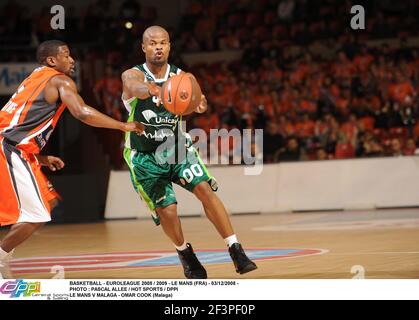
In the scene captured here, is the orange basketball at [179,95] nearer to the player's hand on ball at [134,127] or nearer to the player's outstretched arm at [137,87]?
the player's outstretched arm at [137,87]

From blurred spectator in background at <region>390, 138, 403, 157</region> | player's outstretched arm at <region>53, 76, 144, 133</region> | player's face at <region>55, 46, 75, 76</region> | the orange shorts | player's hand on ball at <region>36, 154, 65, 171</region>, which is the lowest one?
blurred spectator in background at <region>390, 138, 403, 157</region>

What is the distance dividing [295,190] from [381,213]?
2.06 metres

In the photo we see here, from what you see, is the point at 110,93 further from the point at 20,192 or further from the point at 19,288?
the point at 19,288

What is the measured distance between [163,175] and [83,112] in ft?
3.18

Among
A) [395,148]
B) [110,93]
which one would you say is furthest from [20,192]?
[110,93]

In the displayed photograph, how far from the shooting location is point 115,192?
1736 cm

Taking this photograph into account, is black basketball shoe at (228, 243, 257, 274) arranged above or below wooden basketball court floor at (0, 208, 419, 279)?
above

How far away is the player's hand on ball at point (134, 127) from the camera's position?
6729 millimetres

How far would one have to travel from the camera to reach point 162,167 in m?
7.37

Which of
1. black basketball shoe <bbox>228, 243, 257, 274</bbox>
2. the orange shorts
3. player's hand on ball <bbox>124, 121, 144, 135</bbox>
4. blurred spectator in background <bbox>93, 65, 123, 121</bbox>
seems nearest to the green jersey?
player's hand on ball <bbox>124, 121, 144, 135</bbox>

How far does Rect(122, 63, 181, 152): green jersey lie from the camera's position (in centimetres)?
734

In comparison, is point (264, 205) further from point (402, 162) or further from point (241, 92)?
point (241, 92)

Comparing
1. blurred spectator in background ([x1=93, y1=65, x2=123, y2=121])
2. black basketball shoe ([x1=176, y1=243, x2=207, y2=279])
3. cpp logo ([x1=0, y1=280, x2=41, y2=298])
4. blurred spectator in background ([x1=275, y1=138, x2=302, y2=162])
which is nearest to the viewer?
cpp logo ([x1=0, y1=280, x2=41, y2=298])

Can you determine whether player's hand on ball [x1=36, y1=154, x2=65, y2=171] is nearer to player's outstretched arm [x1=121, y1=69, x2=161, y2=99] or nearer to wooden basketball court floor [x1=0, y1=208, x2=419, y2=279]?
player's outstretched arm [x1=121, y1=69, x2=161, y2=99]
